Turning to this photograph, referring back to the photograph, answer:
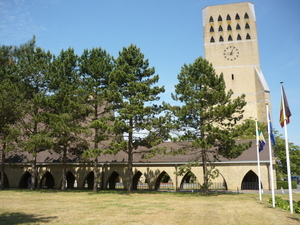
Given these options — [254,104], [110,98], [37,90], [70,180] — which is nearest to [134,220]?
[110,98]

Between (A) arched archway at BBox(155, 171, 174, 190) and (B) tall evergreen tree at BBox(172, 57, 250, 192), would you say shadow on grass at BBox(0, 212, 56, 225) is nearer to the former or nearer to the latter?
(B) tall evergreen tree at BBox(172, 57, 250, 192)

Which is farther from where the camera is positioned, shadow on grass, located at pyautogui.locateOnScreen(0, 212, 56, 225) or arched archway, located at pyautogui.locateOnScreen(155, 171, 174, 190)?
arched archway, located at pyautogui.locateOnScreen(155, 171, 174, 190)

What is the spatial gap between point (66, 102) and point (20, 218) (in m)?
15.4

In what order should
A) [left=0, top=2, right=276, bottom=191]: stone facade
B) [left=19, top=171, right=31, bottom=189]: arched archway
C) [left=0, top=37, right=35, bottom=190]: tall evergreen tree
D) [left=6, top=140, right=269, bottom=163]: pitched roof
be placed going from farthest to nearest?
[left=19, top=171, right=31, bottom=189]: arched archway → [left=0, top=2, right=276, bottom=191]: stone facade → [left=6, top=140, right=269, bottom=163]: pitched roof → [left=0, top=37, right=35, bottom=190]: tall evergreen tree

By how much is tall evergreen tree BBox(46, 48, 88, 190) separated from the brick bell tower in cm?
3712

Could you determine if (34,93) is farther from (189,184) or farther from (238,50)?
(238,50)

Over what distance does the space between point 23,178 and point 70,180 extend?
5.91m

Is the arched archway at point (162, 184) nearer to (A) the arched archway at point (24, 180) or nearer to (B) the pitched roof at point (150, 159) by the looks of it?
(B) the pitched roof at point (150, 159)

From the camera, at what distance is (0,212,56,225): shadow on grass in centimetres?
1139

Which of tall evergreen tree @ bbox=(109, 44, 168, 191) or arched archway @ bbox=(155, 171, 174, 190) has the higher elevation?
tall evergreen tree @ bbox=(109, 44, 168, 191)

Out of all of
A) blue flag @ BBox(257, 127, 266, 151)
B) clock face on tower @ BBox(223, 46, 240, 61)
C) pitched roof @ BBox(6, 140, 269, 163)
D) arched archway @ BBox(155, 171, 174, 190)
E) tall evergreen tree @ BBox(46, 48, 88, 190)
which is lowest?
arched archway @ BBox(155, 171, 174, 190)

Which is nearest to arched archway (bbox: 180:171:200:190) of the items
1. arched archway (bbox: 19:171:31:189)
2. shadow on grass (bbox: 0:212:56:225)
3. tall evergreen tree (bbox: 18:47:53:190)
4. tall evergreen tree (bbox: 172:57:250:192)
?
tall evergreen tree (bbox: 172:57:250:192)

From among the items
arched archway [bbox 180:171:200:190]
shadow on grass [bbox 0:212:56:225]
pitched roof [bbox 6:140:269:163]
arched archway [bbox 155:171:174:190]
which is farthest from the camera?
arched archway [bbox 155:171:174:190]

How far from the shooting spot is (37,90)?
1176 inches
